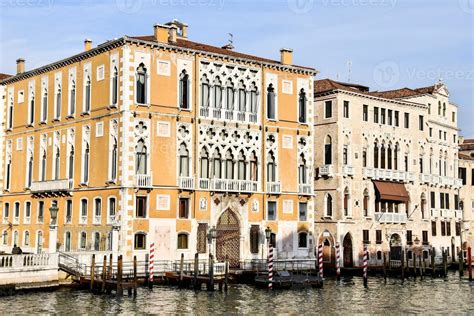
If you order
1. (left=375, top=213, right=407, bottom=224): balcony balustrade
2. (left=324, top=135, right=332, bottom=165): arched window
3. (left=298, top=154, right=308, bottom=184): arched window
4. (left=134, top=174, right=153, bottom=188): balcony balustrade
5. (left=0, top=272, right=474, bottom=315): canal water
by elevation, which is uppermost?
(left=324, top=135, right=332, bottom=165): arched window

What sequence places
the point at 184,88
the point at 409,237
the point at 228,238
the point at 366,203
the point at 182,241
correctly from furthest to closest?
the point at 409,237 → the point at 366,203 → the point at 228,238 → the point at 184,88 → the point at 182,241

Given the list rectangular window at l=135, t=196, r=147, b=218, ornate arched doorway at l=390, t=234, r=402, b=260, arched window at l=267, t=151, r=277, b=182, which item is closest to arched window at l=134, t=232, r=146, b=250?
rectangular window at l=135, t=196, r=147, b=218

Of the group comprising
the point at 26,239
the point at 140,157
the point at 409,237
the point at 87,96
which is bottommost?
the point at 26,239

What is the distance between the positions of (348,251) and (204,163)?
38.2 feet

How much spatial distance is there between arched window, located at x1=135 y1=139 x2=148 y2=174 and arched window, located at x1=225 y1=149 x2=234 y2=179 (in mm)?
4219

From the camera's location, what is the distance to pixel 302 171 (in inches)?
1522

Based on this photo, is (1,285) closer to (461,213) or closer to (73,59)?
(73,59)

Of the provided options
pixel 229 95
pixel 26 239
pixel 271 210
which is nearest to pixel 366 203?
pixel 271 210

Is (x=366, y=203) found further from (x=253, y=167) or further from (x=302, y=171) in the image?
(x=253, y=167)

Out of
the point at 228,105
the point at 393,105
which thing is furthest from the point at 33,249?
the point at 393,105

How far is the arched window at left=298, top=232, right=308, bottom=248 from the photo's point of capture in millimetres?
38156

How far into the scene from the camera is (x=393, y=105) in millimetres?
45531

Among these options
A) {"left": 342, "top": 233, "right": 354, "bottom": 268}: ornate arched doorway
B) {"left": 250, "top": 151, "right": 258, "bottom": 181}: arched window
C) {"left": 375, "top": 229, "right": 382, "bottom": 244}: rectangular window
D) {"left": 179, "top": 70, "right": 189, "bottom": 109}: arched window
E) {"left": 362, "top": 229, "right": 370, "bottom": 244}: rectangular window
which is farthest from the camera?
{"left": 375, "top": 229, "right": 382, "bottom": 244}: rectangular window

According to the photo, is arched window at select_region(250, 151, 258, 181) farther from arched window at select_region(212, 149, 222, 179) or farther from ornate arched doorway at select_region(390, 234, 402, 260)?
ornate arched doorway at select_region(390, 234, 402, 260)
